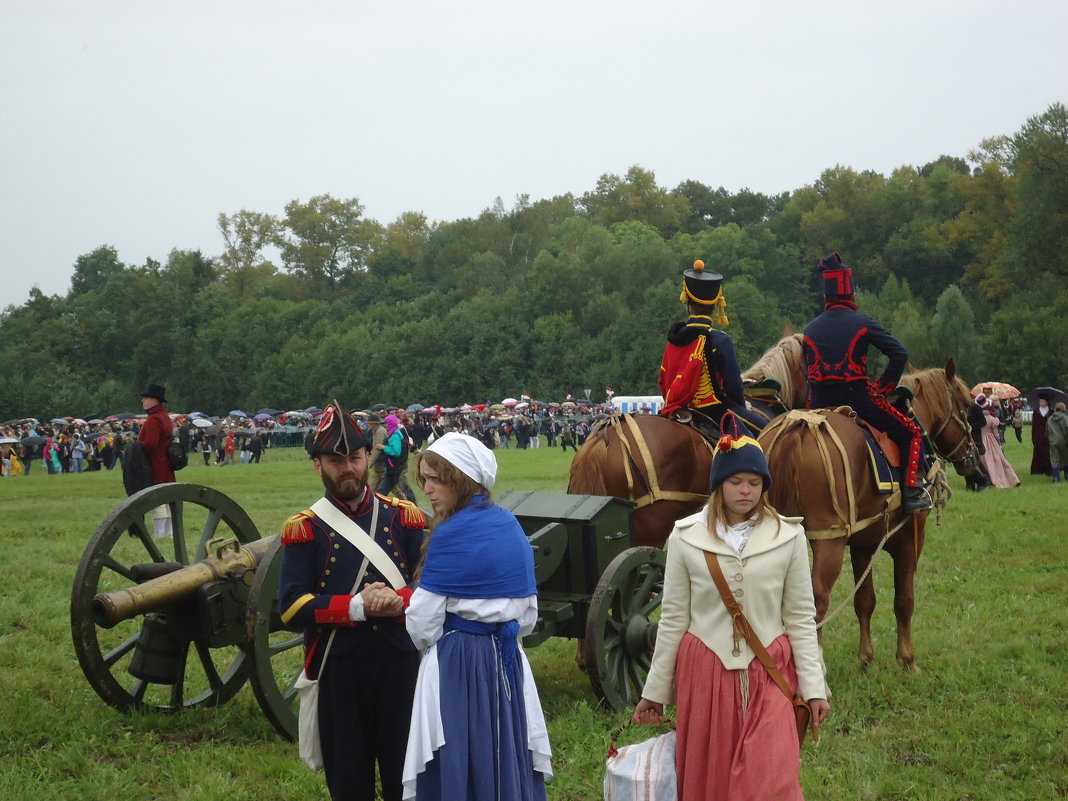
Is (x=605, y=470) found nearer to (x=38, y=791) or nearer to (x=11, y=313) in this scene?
(x=38, y=791)

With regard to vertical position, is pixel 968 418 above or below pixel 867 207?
below

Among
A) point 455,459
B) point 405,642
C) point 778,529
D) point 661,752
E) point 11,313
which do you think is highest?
point 11,313

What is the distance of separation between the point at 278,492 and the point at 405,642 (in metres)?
18.1

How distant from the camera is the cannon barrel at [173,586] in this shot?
18.5 ft

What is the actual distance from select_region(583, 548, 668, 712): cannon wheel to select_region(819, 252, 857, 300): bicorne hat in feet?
7.33

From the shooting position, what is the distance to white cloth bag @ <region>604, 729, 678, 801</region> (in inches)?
147

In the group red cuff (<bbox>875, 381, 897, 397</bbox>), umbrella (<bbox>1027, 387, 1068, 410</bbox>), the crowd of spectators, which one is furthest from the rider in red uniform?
the crowd of spectators

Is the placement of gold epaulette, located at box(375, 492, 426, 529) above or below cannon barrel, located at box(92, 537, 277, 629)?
above

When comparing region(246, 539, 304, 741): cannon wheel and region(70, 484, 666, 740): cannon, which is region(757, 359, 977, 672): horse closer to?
region(70, 484, 666, 740): cannon

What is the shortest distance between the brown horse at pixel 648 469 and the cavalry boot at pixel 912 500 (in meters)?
1.31

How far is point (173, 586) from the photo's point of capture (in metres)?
5.83

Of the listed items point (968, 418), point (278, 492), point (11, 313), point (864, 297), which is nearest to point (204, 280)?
point (11, 313)

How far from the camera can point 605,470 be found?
24.7 feet

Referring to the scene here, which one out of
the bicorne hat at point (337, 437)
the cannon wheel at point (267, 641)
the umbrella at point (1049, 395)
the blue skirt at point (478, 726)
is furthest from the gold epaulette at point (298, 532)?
the umbrella at point (1049, 395)
